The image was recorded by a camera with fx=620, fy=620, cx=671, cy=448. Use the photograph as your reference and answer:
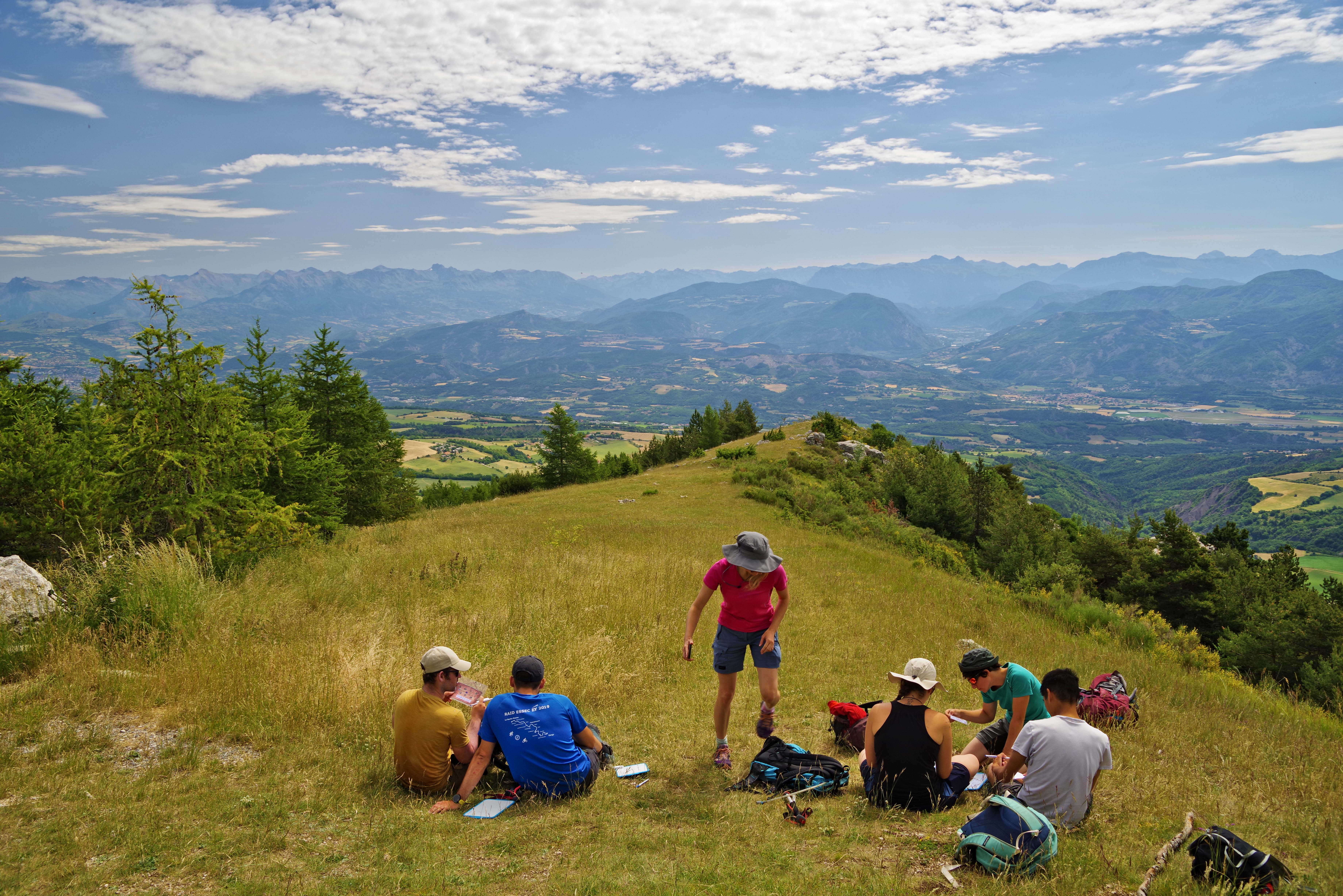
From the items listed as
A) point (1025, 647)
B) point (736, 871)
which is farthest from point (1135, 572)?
point (736, 871)

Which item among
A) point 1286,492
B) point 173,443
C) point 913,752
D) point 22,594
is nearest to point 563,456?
point 173,443

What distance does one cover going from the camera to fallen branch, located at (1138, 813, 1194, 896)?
4.17 meters

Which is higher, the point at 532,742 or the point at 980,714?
the point at 532,742

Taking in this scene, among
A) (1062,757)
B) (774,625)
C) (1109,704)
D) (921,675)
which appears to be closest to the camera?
(1062,757)

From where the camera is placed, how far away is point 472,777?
5.49 metres

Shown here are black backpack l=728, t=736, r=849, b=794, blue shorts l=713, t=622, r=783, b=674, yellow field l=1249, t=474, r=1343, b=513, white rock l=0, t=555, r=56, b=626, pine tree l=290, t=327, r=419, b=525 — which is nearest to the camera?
black backpack l=728, t=736, r=849, b=794

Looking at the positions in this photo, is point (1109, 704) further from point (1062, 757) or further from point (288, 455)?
point (288, 455)

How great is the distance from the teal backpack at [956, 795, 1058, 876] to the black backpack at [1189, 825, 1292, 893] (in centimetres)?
87

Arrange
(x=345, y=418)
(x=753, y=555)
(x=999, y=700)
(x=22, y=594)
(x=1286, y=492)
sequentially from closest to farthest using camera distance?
(x=753, y=555) → (x=999, y=700) → (x=22, y=594) → (x=345, y=418) → (x=1286, y=492)

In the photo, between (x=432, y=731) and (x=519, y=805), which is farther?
(x=432, y=731)

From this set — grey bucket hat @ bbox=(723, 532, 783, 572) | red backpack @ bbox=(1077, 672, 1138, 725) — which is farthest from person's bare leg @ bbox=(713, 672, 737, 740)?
red backpack @ bbox=(1077, 672, 1138, 725)

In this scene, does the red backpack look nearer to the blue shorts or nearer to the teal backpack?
the teal backpack

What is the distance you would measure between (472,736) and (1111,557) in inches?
1122

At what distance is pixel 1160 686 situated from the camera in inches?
366
